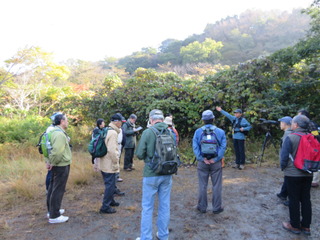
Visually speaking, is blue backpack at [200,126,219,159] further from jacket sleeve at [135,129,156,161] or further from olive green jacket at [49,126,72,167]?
olive green jacket at [49,126,72,167]

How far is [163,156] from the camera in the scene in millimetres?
3092

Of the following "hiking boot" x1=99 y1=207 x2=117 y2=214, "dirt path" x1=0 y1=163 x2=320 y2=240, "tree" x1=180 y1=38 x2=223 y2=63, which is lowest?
"dirt path" x1=0 y1=163 x2=320 y2=240

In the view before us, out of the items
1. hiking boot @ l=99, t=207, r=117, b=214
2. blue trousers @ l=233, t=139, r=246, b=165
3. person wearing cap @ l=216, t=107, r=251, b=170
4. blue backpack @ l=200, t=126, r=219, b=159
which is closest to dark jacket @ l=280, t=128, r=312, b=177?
blue backpack @ l=200, t=126, r=219, b=159

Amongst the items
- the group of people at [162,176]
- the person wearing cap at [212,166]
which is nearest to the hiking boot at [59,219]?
the group of people at [162,176]

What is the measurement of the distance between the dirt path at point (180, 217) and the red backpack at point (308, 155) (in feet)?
3.58

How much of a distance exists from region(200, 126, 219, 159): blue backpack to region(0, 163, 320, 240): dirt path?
115cm

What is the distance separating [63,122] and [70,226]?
5.87 feet

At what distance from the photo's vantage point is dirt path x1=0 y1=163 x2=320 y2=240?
11.6 ft

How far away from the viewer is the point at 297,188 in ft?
11.1

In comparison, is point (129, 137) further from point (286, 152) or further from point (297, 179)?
point (297, 179)

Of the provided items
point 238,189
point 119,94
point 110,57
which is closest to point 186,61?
point 110,57

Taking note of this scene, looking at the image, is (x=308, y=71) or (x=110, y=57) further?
(x=110, y=57)

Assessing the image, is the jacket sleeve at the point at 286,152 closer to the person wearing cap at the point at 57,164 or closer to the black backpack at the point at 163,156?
the black backpack at the point at 163,156

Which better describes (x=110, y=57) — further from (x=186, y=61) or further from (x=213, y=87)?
(x=213, y=87)
